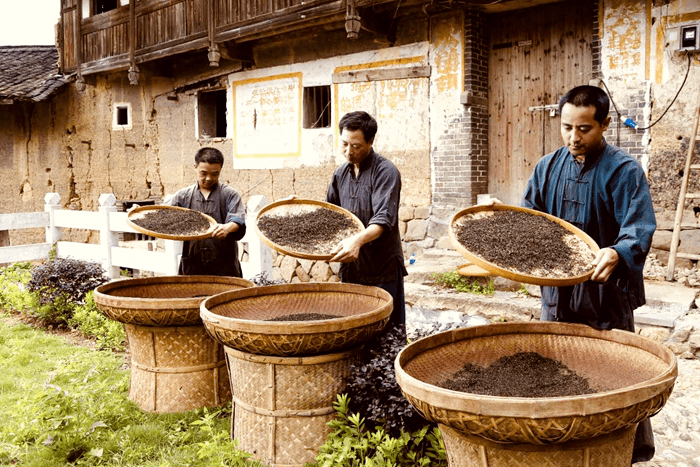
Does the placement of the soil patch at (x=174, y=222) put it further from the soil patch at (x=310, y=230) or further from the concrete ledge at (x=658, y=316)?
the concrete ledge at (x=658, y=316)

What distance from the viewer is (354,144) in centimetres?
347

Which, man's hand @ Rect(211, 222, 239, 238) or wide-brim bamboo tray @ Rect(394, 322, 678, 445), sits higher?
man's hand @ Rect(211, 222, 239, 238)

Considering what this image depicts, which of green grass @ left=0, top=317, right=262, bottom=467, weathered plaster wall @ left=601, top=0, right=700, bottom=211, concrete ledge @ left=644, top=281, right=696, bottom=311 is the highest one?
weathered plaster wall @ left=601, top=0, right=700, bottom=211

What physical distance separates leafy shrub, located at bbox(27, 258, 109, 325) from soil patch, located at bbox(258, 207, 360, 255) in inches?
150

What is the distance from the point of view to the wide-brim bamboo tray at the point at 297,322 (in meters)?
2.85

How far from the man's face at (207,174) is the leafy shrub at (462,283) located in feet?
11.0

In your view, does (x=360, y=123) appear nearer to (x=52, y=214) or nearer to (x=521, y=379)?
(x=521, y=379)

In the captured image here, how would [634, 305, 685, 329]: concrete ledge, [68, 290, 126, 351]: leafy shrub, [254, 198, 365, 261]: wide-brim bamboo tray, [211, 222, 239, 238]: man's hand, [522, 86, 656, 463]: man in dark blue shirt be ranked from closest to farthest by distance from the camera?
[522, 86, 656, 463]: man in dark blue shirt
[254, 198, 365, 261]: wide-brim bamboo tray
[211, 222, 239, 238]: man's hand
[634, 305, 685, 329]: concrete ledge
[68, 290, 126, 351]: leafy shrub

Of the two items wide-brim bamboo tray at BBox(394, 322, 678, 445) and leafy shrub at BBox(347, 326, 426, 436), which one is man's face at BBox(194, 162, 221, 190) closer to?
leafy shrub at BBox(347, 326, 426, 436)

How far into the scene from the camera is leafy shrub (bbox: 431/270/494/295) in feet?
22.2

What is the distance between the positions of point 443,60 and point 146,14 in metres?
6.19

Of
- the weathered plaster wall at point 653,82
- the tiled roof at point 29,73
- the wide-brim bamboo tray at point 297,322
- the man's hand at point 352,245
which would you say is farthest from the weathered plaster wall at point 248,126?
the man's hand at point 352,245

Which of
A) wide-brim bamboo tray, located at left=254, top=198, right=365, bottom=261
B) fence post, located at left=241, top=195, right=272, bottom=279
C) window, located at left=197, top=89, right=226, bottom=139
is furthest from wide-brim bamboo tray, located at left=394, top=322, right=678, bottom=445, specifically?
window, located at left=197, top=89, right=226, bottom=139

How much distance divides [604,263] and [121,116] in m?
12.6
